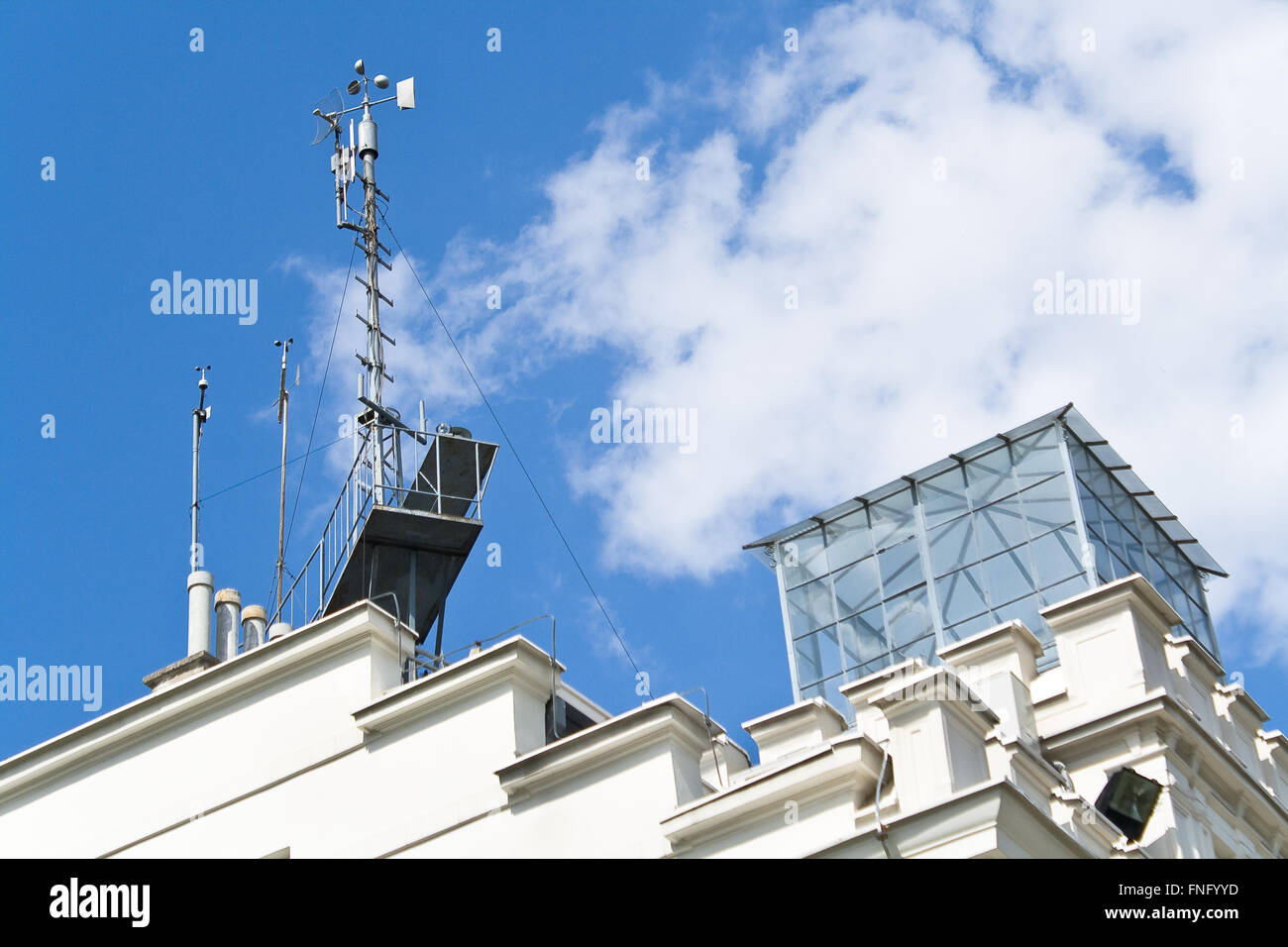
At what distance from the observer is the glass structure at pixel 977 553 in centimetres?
3488

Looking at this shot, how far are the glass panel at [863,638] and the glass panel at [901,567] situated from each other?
20.1 inches

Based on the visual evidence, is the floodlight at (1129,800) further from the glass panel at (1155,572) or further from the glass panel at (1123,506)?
the glass panel at (1123,506)

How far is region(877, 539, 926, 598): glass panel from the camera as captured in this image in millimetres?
36938

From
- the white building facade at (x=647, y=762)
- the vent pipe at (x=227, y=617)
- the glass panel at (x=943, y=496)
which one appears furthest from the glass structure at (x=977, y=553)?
the vent pipe at (x=227, y=617)

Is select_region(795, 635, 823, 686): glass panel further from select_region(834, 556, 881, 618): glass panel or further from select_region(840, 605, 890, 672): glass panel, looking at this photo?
select_region(834, 556, 881, 618): glass panel

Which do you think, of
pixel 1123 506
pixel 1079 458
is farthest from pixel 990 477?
pixel 1123 506

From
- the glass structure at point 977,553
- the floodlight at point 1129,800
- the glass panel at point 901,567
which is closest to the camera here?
the floodlight at point 1129,800

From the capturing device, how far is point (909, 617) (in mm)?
36438

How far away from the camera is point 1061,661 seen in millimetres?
24312
